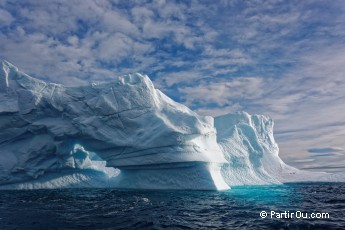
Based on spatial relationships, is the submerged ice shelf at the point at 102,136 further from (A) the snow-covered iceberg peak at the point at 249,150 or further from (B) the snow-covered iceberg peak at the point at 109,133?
(A) the snow-covered iceberg peak at the point at 249,150

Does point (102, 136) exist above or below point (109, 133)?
below

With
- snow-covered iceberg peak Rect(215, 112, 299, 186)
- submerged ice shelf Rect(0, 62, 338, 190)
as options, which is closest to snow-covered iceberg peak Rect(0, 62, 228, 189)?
submerged ice shelf Rect(0, 62, 338, 190)

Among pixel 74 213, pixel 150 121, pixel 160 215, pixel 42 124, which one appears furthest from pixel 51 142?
pixel 160 215

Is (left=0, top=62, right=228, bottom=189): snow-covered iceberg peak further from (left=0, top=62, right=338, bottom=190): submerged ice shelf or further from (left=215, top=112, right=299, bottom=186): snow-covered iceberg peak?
(left=215, top=112, right=299, bottom=186): snow-covered iceberg peak

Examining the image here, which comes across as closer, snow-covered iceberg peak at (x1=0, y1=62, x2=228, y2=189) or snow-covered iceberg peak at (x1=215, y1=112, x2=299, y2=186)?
snow-covered iceberg peak at (x1=0, y1=62, x2=228, y2=189)

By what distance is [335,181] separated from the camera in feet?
127

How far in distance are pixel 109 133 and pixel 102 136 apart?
2.18ft

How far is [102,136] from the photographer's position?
2647 centimetres

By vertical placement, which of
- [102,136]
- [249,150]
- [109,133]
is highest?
[109,133]

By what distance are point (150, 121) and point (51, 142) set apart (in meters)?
9.15

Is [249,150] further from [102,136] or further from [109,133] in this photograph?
[102,136]

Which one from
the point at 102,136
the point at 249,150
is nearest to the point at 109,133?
the point at 102,136

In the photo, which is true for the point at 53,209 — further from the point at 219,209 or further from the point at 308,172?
the point at 308,172

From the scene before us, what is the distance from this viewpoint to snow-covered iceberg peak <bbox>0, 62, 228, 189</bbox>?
2464 centimetres
